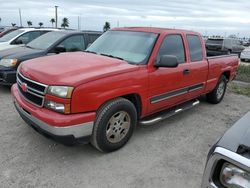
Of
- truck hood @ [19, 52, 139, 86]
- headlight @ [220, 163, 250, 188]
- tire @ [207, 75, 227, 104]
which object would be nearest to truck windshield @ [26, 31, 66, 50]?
truck hood @ [19, 52, 139, 86]

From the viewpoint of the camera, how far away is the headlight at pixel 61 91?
3.01 metres

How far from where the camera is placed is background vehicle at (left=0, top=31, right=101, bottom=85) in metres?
6.14

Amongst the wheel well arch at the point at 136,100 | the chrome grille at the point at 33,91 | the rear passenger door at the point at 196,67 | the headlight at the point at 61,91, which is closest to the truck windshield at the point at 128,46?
the wheel well arch at the point at 136,100

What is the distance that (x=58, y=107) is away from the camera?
3.08 meters

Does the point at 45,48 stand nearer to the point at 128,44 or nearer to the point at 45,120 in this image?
the point at 128,44

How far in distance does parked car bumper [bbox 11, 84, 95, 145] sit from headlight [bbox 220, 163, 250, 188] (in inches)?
71.8

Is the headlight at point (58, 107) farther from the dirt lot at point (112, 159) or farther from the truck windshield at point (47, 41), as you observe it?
the truck windshield at point (47, 41)

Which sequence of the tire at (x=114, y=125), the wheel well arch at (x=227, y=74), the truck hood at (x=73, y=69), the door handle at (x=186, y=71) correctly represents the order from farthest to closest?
1. the wheel well arch at (x=227, y=74)
2. the door handle at (x=186, y=71)
3. the tire at (x=114, y=125)
4. the truck hood at (x=73, y=69)

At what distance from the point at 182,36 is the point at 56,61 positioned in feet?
8.11

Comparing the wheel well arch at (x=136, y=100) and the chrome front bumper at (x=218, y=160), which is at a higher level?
the chrome front bumper at (x=218, y=160)

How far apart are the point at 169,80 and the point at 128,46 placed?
3.03 ft

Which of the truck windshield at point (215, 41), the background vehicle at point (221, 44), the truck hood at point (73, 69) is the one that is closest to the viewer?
the truck hood at point (73, 69)

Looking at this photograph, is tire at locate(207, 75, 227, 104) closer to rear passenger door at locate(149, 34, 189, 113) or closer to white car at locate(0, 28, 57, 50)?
rear passenger door at locate(149, 34, 189, 113)

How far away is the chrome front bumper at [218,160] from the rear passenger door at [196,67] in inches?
124
